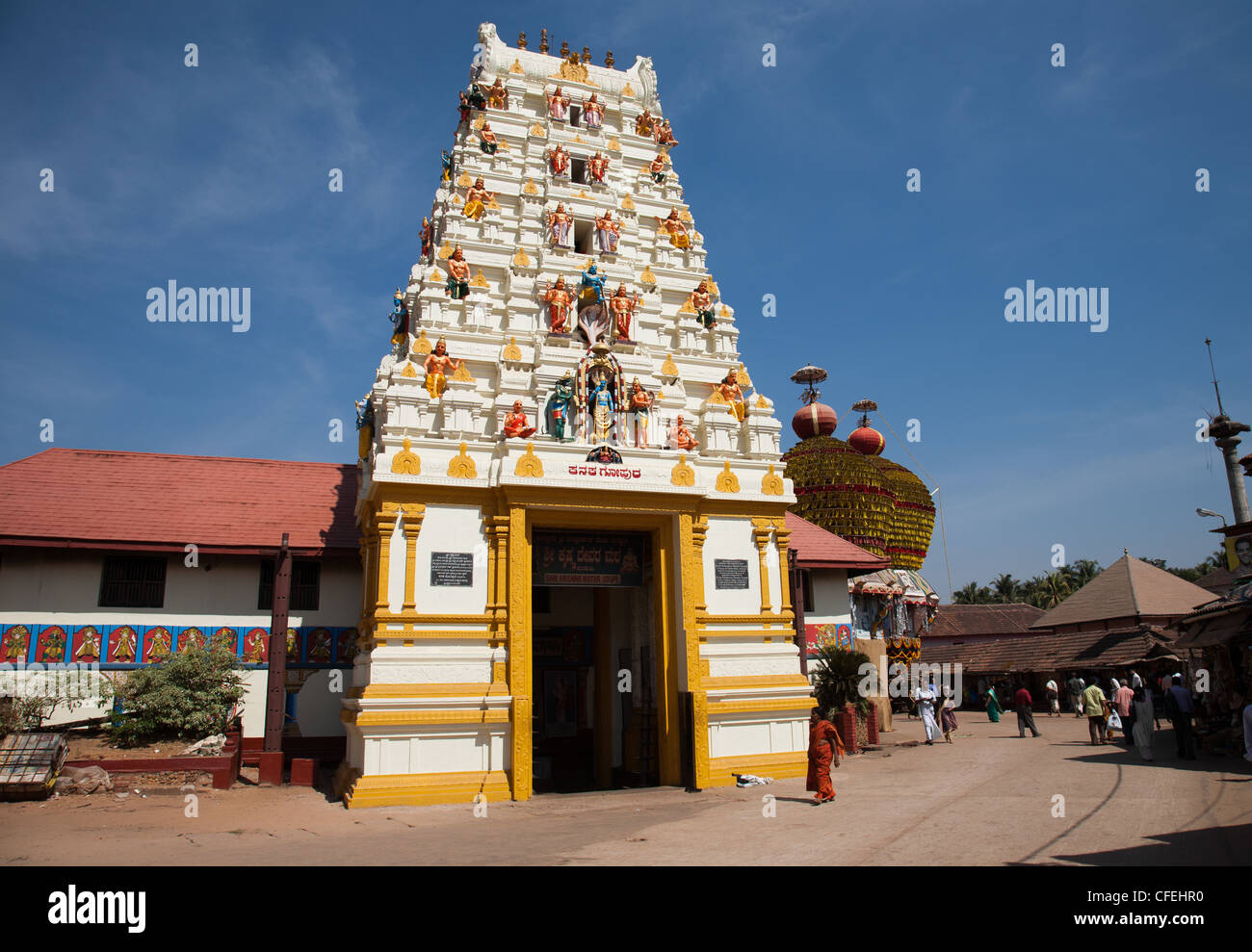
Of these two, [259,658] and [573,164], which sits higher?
[573,164]

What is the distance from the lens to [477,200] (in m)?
17.8

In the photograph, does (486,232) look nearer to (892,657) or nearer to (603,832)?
(603,832)

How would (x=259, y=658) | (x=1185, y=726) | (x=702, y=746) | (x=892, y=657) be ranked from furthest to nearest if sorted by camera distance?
(x=892, y=657) < (x=259, y=658) < (x=1185, y=726) < (x=702, y=746)

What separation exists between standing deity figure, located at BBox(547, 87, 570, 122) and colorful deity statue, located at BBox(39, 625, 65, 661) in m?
16.1

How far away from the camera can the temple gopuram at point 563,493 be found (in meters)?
13.8

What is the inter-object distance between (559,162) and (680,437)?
7598 mm

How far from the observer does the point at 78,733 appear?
50.6 ft

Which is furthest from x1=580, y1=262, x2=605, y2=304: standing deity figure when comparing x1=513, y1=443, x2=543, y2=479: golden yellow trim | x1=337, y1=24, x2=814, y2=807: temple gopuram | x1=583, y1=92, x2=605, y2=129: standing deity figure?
x1=583, y1=92, x2=605, y2=129: standing deity figure

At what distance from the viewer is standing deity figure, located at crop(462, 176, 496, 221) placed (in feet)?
57.8

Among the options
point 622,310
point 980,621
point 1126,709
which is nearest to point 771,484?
point 622,310

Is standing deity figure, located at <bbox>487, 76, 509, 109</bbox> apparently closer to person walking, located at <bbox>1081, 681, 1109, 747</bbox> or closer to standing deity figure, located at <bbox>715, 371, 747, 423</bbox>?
standing deity figure, located at <bbox>715, 371, 747, 423</bbox>

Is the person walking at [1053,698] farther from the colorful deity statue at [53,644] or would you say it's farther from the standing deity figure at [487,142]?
the colorful deity statue at [53,644]
